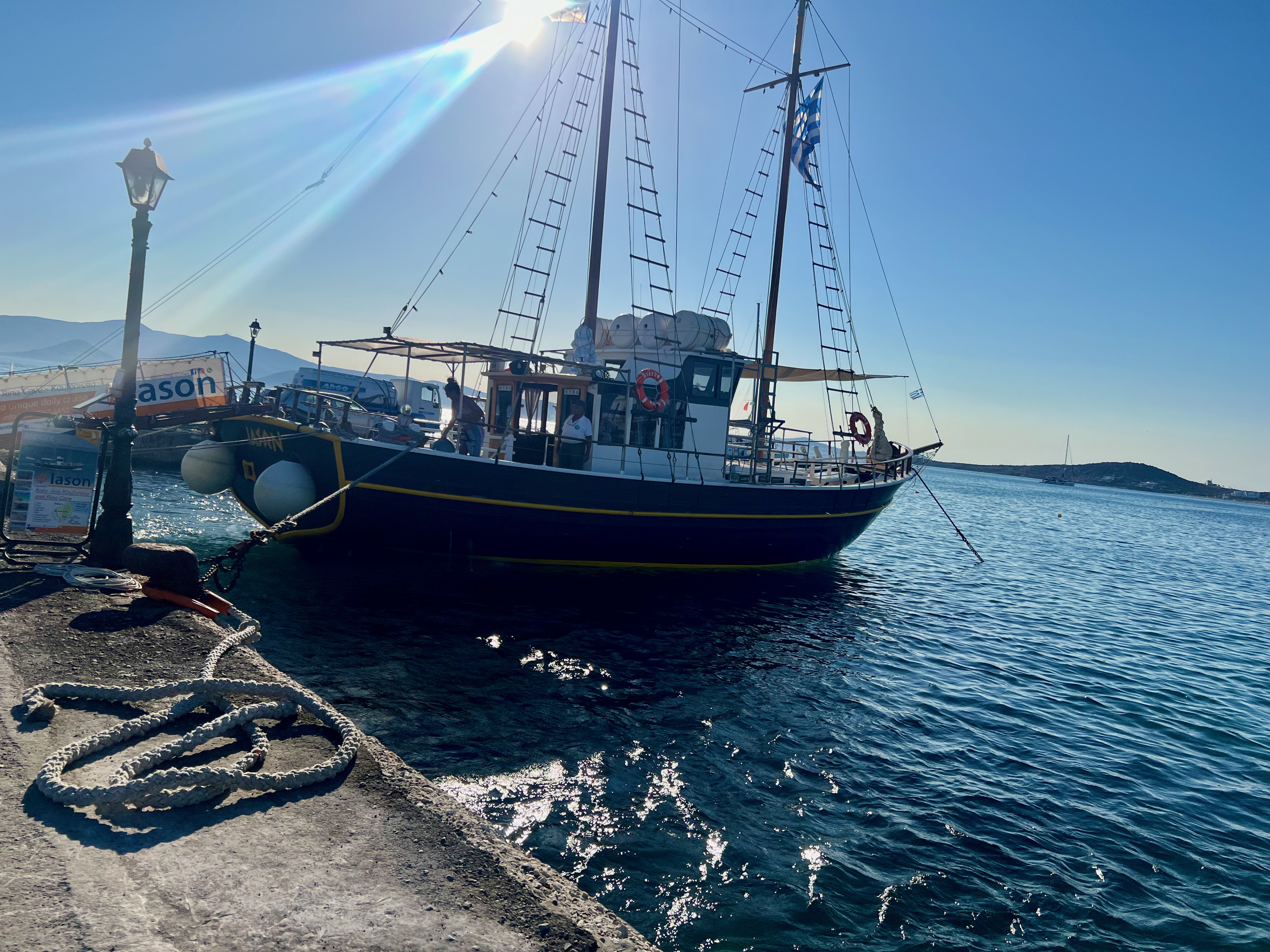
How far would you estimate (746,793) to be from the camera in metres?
6.73

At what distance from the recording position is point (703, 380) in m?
17.1

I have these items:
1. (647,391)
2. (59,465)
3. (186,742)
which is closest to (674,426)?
(647,391)

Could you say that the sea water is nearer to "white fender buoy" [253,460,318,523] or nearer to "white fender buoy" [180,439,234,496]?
A: "white fender buoy" [253,460,318,523]

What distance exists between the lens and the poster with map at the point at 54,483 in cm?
771

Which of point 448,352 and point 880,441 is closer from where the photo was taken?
point 448,352

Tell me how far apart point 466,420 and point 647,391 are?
160 inches

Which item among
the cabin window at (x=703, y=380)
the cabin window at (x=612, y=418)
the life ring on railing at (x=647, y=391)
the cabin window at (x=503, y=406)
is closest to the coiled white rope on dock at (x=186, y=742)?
the cabin window at (x=612, y=418)

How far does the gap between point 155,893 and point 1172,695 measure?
47.6ft

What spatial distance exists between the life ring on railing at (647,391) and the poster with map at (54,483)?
9752 mm

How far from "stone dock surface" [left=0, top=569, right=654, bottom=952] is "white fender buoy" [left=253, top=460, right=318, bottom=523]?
8.78 m

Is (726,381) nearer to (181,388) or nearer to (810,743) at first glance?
(810,743)

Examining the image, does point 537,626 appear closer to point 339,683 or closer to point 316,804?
point 339,683

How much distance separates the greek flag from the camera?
78.6 feet

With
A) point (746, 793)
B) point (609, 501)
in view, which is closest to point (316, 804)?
point (746, 793)
